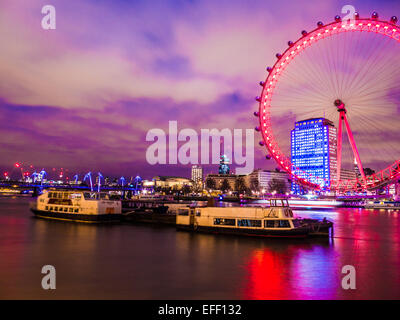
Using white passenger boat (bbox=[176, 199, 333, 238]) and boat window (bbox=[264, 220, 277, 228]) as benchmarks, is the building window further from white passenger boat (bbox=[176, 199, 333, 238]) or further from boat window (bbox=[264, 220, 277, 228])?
boat window (bbox=[264, 220, 277, 228])

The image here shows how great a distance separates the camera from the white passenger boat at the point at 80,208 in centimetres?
5322

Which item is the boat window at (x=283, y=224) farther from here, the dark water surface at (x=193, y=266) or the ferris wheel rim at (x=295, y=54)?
the ferris wheel rim at (x=295, y=54)

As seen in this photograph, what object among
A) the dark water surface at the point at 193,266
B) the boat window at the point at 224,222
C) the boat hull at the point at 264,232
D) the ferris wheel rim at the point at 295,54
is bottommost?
the dark water surface at the point at 193,266

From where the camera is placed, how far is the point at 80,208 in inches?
2127

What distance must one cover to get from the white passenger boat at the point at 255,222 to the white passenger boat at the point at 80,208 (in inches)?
686

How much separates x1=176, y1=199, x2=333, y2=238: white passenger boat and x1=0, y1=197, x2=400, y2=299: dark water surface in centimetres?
142

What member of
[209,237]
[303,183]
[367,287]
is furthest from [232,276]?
[303,183]

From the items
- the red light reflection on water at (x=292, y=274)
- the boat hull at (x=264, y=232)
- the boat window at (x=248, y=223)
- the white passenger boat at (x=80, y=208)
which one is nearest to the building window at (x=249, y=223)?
the boat window at (x=248, y=223)

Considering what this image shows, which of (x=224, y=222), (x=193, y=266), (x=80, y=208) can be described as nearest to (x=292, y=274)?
(x=193, y=266)

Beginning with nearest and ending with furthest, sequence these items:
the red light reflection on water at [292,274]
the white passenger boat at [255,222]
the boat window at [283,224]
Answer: the red light reflection on water at [292,274]
the white passenger boat at [255,222]
the boat window at [283,224]

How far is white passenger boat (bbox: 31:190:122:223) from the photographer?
53.2 metres

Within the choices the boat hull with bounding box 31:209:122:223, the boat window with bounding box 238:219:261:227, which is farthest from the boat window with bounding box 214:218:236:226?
the boat hull with bounding box 31:209:122:223
